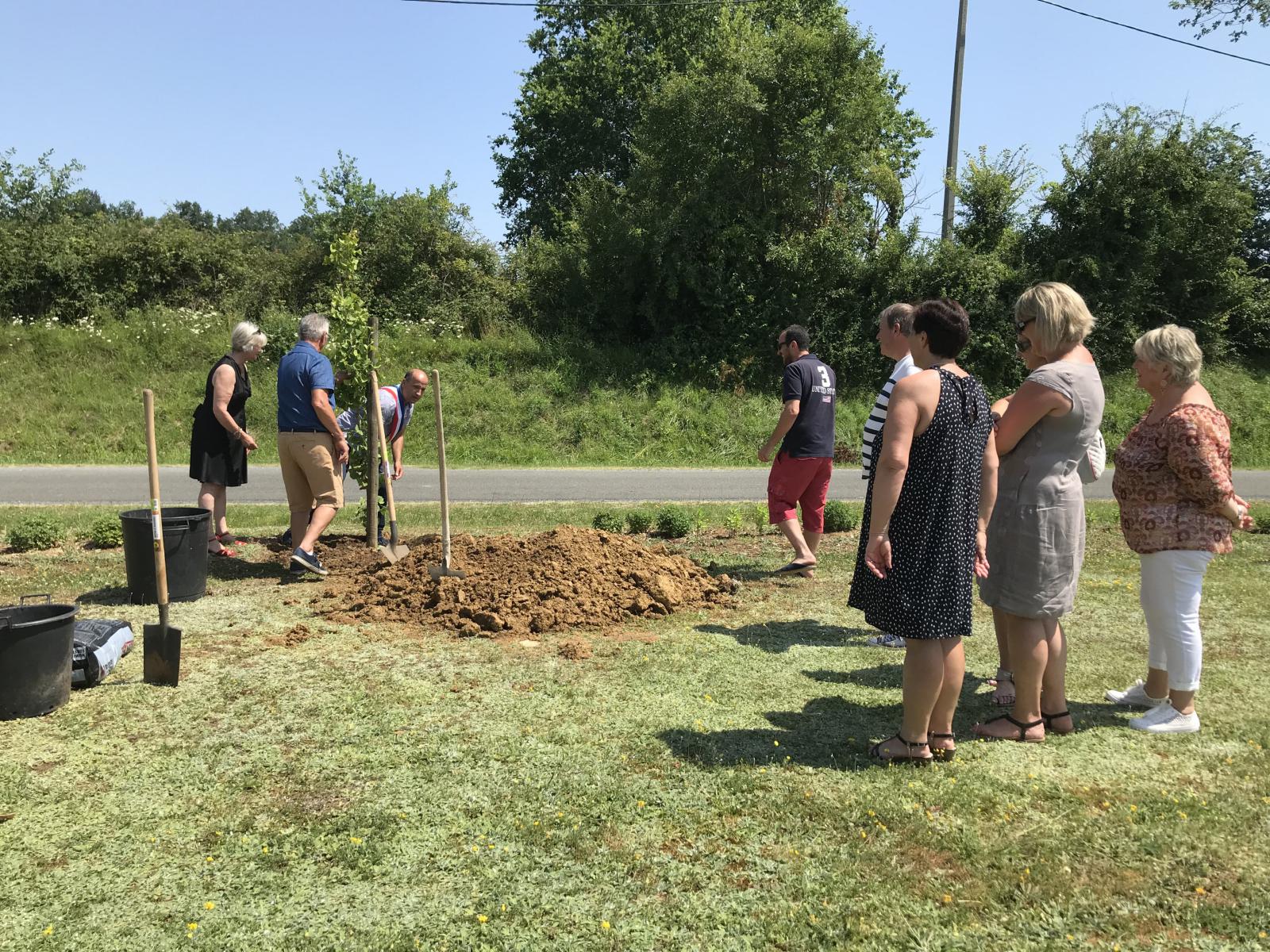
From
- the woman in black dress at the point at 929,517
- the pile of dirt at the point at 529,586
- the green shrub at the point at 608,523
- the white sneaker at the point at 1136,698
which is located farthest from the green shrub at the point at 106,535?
the white sneaker at the point at 1136,698

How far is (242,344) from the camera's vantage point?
297 inches

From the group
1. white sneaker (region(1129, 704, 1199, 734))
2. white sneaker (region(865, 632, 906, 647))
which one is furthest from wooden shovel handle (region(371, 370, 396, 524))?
white sneaker (region(1129, 704, 1199, 734))

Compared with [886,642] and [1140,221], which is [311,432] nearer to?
[886,642]

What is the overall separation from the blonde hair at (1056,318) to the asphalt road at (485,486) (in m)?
8.28

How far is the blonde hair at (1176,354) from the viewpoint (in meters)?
4.27

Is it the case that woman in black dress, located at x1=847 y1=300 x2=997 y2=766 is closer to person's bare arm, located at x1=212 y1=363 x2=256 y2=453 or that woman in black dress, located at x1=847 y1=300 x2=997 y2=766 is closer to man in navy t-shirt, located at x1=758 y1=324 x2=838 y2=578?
man in navy t-shirt, located at x1=758 y1=324 x2=838 y2=578

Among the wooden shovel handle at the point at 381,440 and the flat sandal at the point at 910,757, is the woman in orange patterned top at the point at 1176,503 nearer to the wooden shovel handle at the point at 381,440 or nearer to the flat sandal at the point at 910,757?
the flat sandal at the point at 910,757

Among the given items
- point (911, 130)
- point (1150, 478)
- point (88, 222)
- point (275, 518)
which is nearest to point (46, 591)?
point (275, 518)

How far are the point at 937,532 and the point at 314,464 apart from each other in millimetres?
5168

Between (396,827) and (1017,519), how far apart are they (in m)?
2.93

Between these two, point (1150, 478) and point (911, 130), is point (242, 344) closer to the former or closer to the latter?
point (1150, 478)

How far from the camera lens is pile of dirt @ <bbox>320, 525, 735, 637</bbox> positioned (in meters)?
6.10

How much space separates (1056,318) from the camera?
4016 millimetres

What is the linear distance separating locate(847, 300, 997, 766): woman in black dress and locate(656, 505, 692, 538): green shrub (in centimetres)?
530
